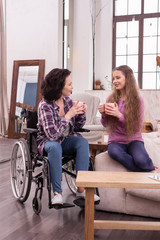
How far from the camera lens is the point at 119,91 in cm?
255

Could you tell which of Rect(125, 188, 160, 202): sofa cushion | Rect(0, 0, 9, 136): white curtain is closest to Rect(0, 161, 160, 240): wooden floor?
Rect(125, 188, 160, 202): sofa cushion

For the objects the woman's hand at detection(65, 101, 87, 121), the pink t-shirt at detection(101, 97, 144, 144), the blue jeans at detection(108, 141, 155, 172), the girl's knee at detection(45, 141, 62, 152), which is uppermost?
the woman's hand at detection(65, 101, 87, 121)

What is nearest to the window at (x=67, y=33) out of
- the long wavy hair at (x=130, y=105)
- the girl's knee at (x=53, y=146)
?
the long wavy hair at (x=130, y=105)

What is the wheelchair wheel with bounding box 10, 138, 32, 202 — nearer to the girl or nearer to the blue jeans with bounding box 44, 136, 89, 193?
the blue jeans with bounding box 44, 136, 89, 193

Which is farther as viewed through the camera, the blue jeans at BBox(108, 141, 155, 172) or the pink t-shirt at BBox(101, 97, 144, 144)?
the pink t-shirt at BBox(101, 97, 144, 144)

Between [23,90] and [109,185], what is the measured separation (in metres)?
4.92

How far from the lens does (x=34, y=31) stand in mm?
6266

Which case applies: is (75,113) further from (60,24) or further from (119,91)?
(60,24)

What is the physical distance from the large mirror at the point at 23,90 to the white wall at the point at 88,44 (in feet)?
3.20

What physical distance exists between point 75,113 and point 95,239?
863 mm

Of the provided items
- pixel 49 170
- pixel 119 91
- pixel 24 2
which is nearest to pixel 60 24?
pixel 24 2

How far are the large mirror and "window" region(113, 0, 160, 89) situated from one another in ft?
6.69

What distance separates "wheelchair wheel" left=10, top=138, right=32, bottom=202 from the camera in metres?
2.23

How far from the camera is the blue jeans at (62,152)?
6.95 feet
